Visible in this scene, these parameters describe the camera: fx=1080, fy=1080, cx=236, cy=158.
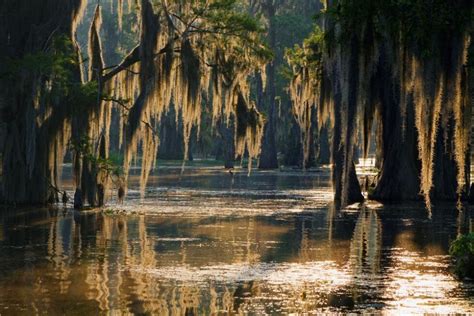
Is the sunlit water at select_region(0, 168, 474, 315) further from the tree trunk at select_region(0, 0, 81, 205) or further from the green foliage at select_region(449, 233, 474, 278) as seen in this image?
the tree trunk at select_region(0, 0, 81, 205)

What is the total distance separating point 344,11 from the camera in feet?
50.9

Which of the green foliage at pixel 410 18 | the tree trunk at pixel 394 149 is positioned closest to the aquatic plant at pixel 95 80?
the tree trunk at pixel 394 149

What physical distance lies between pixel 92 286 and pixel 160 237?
8854mm

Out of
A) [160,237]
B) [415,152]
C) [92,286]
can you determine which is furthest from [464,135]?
[415,152]

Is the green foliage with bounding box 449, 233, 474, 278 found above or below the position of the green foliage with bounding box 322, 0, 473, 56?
below

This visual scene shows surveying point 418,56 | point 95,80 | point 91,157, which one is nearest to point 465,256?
point 418,56

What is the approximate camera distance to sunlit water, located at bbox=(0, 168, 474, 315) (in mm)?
15094

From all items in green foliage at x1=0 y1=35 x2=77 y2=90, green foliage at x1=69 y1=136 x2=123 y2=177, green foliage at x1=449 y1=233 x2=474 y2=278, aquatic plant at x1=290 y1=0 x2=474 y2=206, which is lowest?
green foliage at x1=449 y1=233 x2=474 y2=278

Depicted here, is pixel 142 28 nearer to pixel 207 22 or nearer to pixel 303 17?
pixel 207 22

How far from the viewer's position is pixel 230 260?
20625mm

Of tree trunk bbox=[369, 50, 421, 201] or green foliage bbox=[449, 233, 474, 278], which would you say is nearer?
green foliage bbox=[449, 233, 474, 278]

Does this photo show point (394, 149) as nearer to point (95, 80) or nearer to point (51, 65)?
point (95, 80)

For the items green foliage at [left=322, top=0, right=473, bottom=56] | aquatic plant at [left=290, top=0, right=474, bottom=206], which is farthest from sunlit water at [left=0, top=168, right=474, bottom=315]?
green foliage at [left=322, top=0, right=473, bottom=56]

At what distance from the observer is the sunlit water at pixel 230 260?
49.5ft
